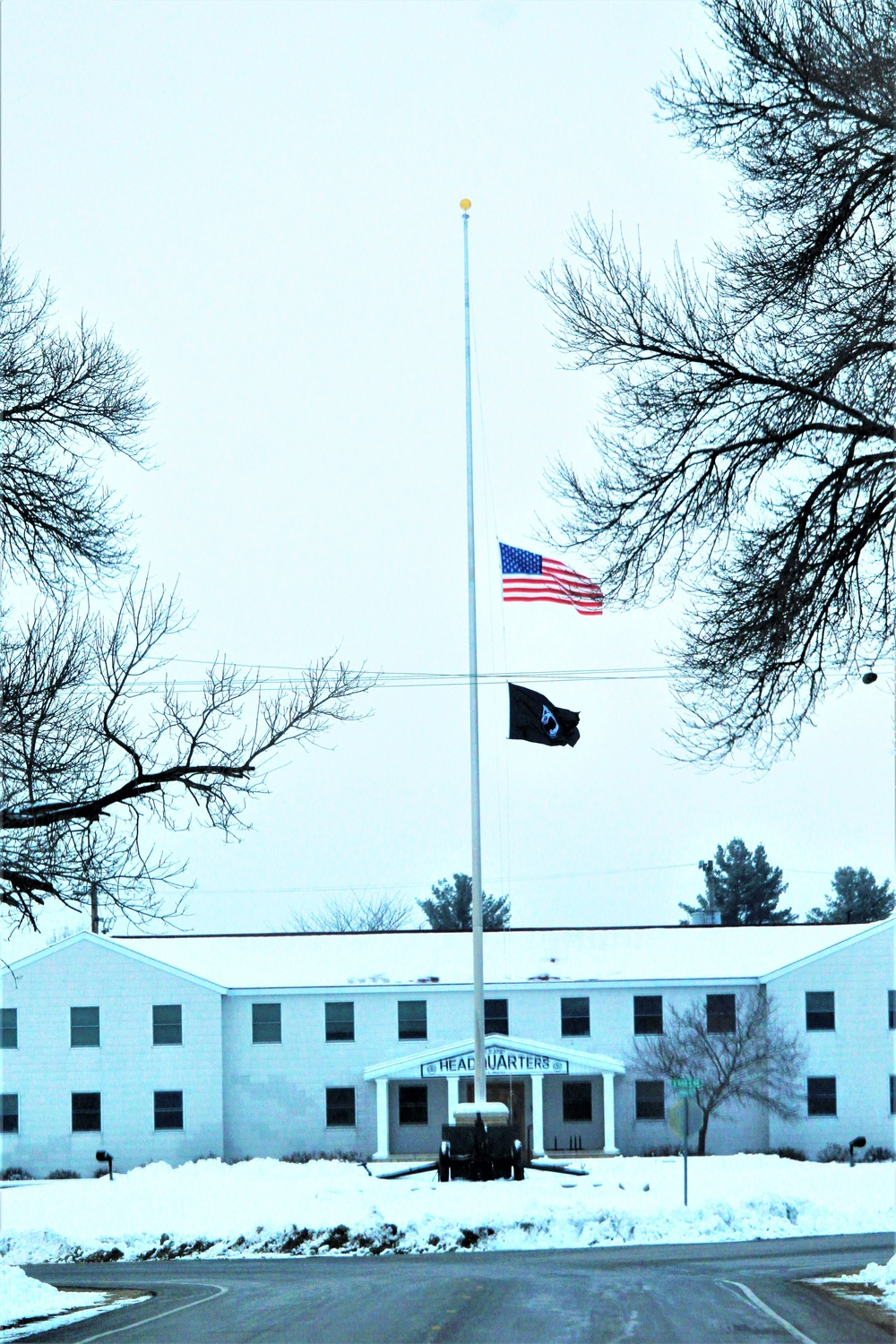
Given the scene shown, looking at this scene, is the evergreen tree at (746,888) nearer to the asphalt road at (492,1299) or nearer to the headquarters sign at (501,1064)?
the headquarters sign at (501,1064)

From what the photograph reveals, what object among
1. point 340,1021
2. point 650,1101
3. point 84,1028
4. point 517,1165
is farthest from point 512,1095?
point 517,1165

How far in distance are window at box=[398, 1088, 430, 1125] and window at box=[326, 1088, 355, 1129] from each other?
1516 mm

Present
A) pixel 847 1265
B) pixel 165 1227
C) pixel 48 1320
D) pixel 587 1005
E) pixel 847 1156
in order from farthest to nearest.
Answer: pixel 587 1005, pixel 847 1156, pixel 165 1227, pixel 847 1265, pixel 48 1320

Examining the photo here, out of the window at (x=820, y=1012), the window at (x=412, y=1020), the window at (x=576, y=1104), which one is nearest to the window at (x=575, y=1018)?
the window at (x=576, y=1104)

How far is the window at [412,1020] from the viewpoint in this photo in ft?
161

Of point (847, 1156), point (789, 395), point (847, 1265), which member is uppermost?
point (789, 395)

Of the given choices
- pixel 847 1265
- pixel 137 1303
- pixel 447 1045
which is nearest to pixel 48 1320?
pixel 137 1303

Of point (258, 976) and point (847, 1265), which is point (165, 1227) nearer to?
point (847, 1265)

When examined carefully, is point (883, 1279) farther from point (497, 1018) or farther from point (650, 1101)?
point (497, 1018)

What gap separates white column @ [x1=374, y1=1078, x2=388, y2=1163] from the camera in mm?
46375

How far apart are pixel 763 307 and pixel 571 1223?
66.6ft

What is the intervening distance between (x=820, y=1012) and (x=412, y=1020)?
1232 cm

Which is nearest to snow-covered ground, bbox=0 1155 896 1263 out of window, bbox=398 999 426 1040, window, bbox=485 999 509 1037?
window, bbox=398 999 426 1040

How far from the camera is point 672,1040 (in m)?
47.2
